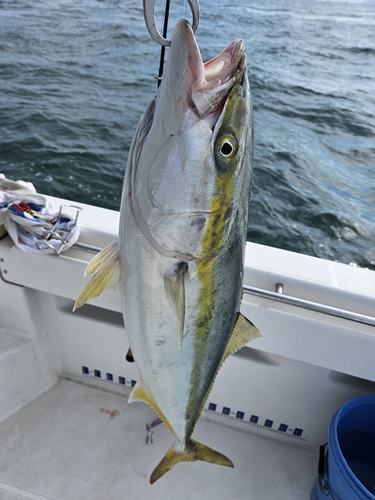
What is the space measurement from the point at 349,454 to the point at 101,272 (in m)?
1.75

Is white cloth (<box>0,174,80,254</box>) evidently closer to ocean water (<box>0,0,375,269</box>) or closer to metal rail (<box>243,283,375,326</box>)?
metal rail (<box>243,283,375,326</box>)

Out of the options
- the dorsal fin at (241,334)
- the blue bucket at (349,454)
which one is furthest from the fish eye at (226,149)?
the blue bucket at (349,454)

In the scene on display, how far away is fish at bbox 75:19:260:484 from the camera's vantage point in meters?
0.89

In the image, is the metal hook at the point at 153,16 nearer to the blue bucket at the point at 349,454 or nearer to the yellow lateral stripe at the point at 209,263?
the yellow lateral stripe at the point at 209,263

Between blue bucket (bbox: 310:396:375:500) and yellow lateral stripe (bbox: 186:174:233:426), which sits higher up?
yellow lateral stripe (bbox: 186:174:233:426)

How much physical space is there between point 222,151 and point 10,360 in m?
1.88

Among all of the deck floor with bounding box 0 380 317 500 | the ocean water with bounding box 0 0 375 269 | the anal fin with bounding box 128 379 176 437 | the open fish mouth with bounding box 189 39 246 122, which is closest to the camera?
the open fish mouth with bounding box 189 39 246 122

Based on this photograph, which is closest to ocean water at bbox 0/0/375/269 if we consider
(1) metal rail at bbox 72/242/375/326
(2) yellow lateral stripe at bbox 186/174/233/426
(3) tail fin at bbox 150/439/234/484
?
(1) metal rail at bbox 72/242/375/326

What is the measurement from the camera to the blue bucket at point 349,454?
1.57m

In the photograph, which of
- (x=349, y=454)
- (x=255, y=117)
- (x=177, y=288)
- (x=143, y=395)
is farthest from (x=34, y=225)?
(x=255, y=117)

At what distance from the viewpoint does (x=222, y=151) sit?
3.06 feet

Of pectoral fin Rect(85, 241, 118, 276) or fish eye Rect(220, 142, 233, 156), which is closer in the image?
fish eye Rect(220, 142, 233, 156)

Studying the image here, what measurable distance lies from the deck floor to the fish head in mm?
1676

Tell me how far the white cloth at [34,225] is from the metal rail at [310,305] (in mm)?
944
